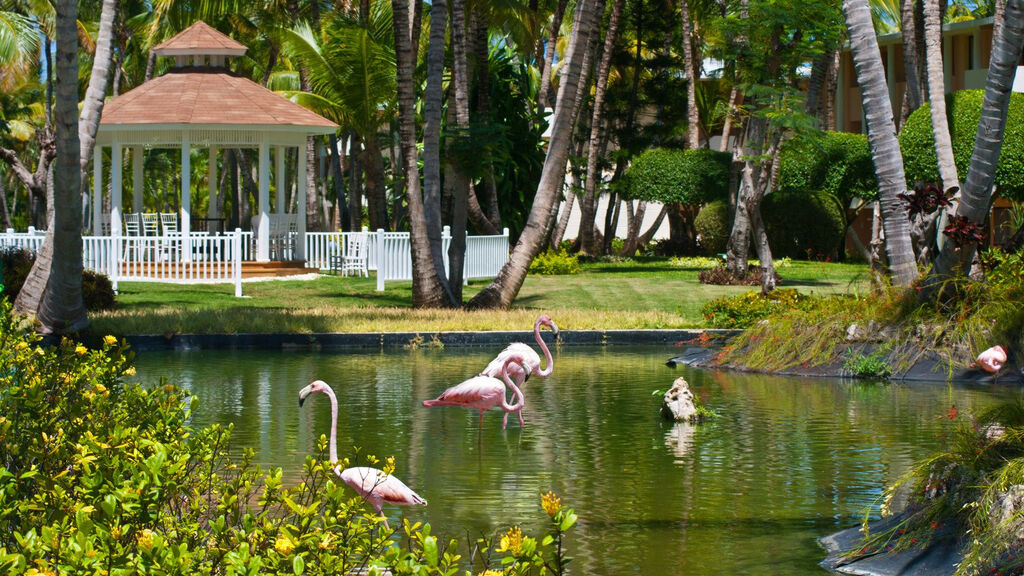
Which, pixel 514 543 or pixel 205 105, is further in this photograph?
pixel 205 105

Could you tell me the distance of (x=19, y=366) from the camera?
810cm

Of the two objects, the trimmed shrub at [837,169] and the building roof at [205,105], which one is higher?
the building roof at [205,105]

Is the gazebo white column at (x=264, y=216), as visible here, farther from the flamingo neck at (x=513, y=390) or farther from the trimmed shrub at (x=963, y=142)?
the flamingo neck at (x=513, y=390)

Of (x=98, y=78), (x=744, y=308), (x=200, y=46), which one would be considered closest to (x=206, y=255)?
(x=200, y=46)

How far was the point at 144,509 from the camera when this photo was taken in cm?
476

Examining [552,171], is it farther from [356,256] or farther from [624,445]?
[356,256]

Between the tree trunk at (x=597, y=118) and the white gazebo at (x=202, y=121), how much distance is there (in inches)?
310

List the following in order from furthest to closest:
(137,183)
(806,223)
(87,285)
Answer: (806,223), (137,183), (87,285)

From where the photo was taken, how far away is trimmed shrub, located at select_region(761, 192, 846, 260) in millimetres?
36594

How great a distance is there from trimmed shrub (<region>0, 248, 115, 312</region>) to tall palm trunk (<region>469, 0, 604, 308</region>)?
6.31 metres

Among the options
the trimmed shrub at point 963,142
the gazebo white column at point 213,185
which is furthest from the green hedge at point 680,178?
the gazebo white column at point 213,185

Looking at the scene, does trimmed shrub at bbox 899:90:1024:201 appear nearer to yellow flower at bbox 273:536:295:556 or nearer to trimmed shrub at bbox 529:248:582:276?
trimmed shrub at bbox 529:248:582:276

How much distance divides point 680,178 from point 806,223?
3.76 metres

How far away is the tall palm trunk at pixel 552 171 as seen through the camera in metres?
20.7
